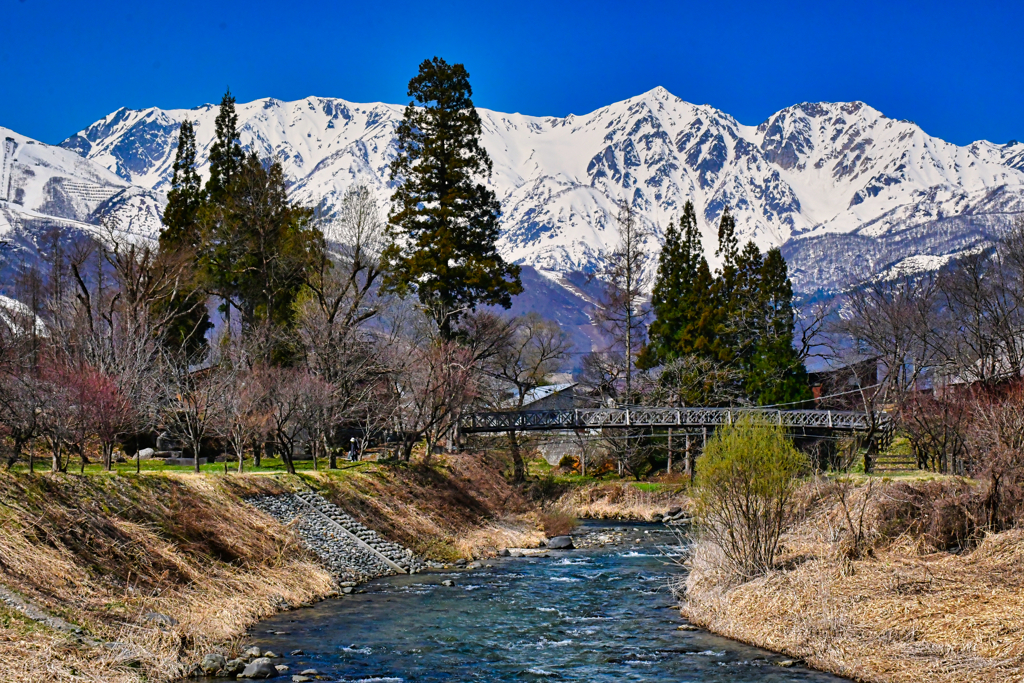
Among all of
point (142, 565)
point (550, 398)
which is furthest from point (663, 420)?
point (142, 565)

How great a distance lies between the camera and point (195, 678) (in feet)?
56.0

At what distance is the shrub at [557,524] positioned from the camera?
4223cm

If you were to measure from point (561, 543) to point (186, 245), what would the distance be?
2664cm

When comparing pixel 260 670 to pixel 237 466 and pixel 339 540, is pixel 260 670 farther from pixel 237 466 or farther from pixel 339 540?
pixel 237 466

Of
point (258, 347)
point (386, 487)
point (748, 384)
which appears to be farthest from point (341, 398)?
point (748, 384)

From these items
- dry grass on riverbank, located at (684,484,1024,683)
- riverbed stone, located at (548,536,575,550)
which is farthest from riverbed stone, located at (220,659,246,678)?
riverbed stone, located at (548,536,575,550)

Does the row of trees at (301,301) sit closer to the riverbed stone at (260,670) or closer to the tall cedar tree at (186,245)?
the tall cedar tree at (186,245)

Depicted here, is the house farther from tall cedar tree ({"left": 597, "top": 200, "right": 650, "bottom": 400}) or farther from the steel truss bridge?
the steel truss bridge

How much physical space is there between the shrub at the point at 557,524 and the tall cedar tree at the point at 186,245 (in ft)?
65.8

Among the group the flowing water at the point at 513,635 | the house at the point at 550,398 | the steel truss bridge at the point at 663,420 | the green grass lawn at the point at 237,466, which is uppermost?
the house at the point at 550,398

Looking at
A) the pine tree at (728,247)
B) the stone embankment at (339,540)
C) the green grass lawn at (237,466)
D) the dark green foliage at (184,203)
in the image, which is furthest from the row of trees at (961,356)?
the dark green foliage at (184,203)

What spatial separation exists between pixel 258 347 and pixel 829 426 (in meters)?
29.1

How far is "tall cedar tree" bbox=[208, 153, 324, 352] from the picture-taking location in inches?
1921

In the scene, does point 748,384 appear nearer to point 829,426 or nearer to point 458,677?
point 829,426
